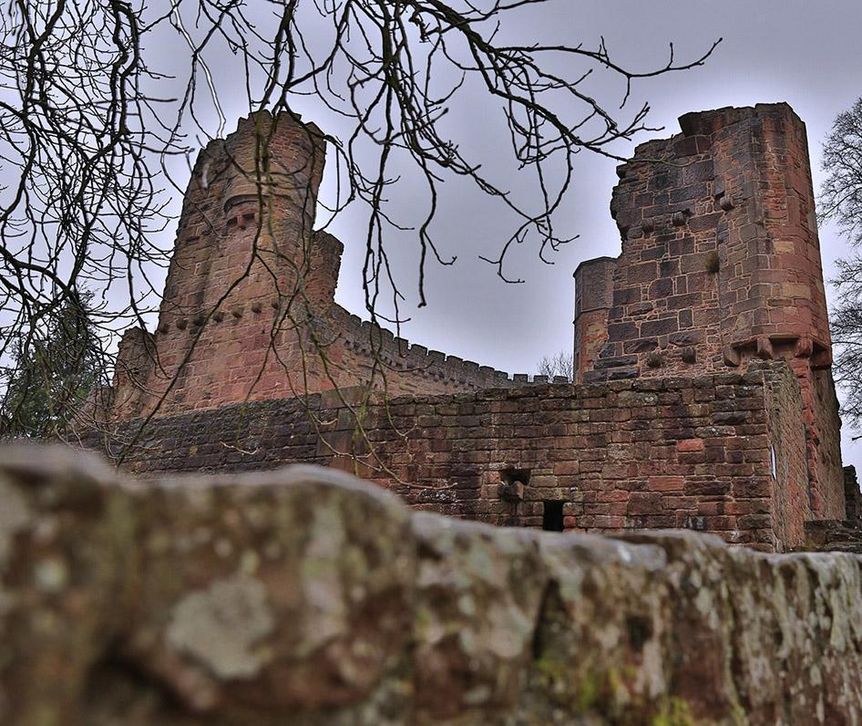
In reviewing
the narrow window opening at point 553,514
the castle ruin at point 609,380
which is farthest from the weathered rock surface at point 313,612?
the narrow window opening at point 553,514

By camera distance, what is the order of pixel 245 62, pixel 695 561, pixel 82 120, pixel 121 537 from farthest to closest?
pixel 82 120
pixel 245 62
pixel 695 561
pixel 121 537

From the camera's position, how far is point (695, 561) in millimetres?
1329

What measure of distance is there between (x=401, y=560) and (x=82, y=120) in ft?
11.5

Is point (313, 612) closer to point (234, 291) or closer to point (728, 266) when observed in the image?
point (728, 266)

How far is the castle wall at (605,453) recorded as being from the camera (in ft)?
22.4

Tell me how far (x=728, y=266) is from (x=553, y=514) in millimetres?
5240

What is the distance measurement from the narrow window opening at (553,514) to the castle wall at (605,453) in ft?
0.08

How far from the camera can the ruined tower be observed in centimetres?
1027

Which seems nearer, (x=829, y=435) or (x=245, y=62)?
(x=245, y=62)

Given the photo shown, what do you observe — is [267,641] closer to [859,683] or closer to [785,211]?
[859,683]

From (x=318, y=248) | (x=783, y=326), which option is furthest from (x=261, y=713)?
(x=318, y=248)

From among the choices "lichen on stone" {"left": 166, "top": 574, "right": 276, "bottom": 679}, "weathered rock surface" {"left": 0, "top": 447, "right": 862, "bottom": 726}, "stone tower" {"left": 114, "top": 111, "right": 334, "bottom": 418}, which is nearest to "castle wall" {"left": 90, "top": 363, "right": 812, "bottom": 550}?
"weathered rock surface" {"left": 0, "top": 447, "right": 862, "bottom": 726}

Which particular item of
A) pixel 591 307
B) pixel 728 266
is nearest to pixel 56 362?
pixel 728 266

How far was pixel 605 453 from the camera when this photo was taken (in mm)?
7219
